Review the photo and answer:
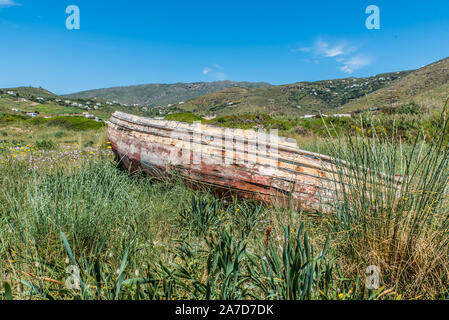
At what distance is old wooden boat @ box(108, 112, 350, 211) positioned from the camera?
311 cm

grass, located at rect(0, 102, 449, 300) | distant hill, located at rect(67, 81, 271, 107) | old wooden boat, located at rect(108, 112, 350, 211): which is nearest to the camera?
grass, located at rect(0, 102, 449, 300)

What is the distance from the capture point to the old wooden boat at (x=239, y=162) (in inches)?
122

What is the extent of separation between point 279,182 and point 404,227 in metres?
1.65

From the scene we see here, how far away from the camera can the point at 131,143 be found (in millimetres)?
4582

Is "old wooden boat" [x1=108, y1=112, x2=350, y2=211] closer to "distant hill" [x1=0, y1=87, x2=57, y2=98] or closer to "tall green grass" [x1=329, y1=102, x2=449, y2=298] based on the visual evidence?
"tall green grass" [x1=329, y1=102, x2=449, y2=298]

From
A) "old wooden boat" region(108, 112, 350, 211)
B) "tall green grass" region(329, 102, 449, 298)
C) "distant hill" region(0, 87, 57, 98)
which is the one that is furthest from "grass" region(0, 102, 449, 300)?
"distant hill" region(0, 87, 57, 98)

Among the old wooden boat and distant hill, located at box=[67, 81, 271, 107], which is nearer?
the old wooden boat

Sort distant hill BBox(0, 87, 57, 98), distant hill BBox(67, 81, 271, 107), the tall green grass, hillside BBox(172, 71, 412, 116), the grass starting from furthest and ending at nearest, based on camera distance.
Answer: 1. distant hill BBox(67, 81, 271, 107)
2. distant hill BBox(0, 87, 57, 98)
3. hillside BBox(172, 71, 412, 116)
4. the tall green grass
5. the grass

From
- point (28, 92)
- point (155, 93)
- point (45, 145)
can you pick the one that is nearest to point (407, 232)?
point (45, 145)


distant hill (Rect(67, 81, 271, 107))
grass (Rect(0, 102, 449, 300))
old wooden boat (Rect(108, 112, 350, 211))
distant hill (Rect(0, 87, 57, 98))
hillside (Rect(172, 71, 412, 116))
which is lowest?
grass (Rect(0, 102, 449, 300))

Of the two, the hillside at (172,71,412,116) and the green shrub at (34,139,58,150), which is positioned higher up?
the hillside at (172,71,412,116)

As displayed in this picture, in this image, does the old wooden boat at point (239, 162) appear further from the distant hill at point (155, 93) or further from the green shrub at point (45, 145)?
the distant hill at point (155, 93)

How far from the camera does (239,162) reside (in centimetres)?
342
